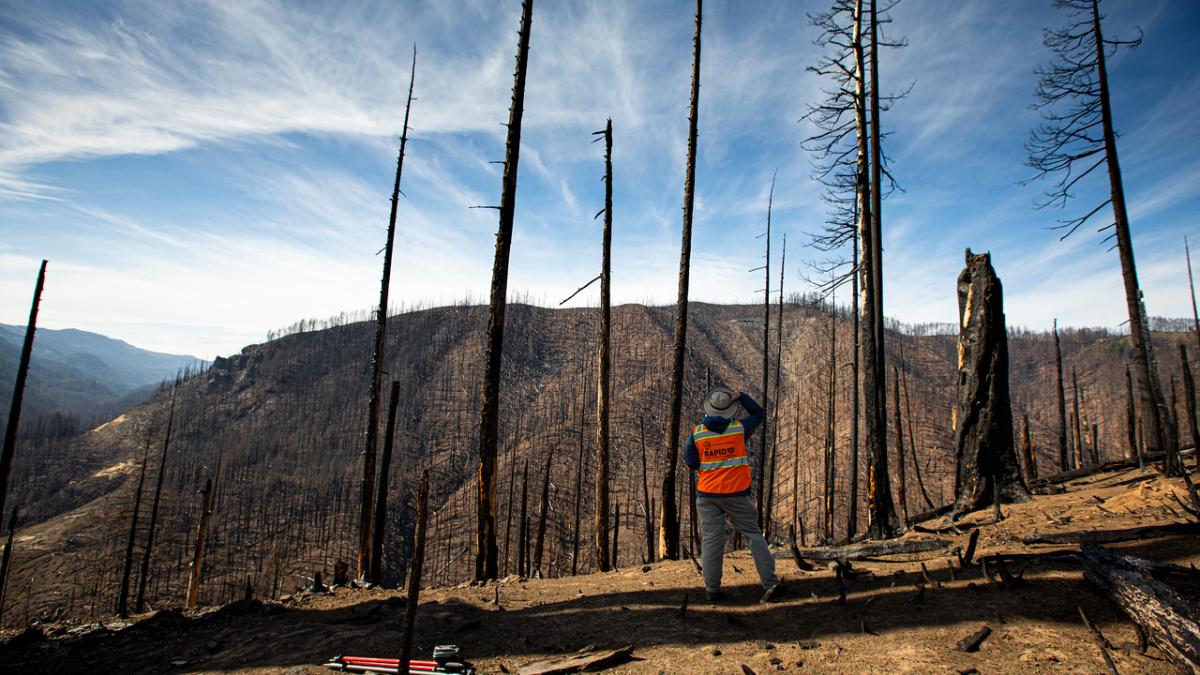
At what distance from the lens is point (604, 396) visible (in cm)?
1014

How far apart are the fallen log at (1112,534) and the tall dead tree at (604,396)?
6508 millimetres

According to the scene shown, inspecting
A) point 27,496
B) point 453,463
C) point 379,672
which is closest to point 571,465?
point 453,463

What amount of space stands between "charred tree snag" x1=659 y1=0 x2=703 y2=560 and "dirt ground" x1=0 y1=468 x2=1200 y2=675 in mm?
2198

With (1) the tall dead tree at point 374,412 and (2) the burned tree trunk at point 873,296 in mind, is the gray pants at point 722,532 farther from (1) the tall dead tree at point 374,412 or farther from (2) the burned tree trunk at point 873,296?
(1) the tall dead tree at point 374,412

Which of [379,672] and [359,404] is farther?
[359,404]

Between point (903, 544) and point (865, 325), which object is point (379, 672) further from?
point (865, 325)

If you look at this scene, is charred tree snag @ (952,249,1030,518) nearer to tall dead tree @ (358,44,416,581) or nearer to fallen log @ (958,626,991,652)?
fallen log @ (958,626,991,652)

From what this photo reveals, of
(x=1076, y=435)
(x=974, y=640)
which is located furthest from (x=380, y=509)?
(x=1076, y=435)

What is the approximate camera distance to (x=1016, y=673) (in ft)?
10.6

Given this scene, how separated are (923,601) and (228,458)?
8584 cm

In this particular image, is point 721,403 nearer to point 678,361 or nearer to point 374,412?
point 678,361

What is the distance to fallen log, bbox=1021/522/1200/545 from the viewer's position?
5.11m

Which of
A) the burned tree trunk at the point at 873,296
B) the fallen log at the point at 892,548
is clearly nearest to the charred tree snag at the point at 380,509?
the fallen log at the point at 892,548

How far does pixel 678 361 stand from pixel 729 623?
5.94m
